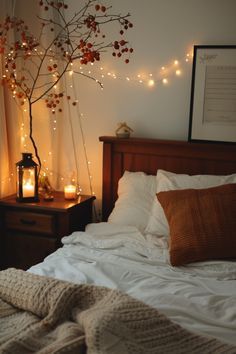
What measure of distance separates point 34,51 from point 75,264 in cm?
166

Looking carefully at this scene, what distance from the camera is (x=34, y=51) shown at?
2.89 meters

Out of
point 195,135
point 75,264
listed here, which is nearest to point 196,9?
point 195,135

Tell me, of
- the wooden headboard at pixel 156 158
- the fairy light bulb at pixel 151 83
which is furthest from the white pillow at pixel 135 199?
the fairy light bulb at pixel 151 83

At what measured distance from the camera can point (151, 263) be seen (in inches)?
77.0

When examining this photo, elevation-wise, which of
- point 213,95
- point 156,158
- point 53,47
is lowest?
point 156,158

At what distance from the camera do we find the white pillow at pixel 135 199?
244 centimetres

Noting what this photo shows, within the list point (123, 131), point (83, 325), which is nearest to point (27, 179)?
point (123, 131)

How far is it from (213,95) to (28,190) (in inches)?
52.5

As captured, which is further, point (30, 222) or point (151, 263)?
point (30, 222)

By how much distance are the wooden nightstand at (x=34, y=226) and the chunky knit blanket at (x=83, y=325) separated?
1158mm

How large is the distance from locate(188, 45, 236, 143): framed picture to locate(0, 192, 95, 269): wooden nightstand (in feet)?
3.02

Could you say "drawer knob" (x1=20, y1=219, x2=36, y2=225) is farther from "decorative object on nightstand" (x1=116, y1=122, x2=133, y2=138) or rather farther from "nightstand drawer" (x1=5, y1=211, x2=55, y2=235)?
"decorative object on nightstand" (x1=116, y1=122, x2=133, y2=138)

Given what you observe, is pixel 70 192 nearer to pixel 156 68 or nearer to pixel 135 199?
pixel 135 199

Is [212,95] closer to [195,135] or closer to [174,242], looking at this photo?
[195,135]
